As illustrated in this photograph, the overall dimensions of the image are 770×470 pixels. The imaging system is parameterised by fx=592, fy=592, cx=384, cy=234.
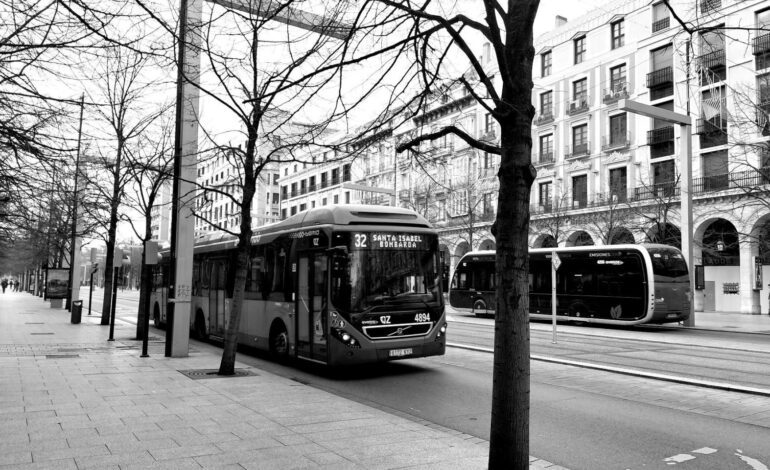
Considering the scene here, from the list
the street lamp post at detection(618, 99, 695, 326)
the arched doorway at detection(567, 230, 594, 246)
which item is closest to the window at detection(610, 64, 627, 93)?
the arched doorway at detection(567, 230, 594, 246)

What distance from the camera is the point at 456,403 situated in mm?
8555

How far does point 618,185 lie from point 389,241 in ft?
102

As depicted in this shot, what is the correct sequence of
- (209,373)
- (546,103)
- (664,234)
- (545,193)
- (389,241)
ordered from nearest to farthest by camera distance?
1. (209,373)
2. (389,241)
3. (664,234)
4. (545,193)
5. (546,103)

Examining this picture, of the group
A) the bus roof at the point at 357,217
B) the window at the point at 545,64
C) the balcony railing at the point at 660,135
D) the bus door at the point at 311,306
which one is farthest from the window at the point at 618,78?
the bus door at the point at 311,306

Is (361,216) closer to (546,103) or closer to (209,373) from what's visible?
(209,373)

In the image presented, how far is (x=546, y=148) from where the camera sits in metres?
44.6

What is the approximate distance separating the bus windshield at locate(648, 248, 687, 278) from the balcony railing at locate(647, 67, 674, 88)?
1722 cm

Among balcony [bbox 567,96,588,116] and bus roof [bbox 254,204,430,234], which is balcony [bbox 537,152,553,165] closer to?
balcony [bbox 567,96,588,116]

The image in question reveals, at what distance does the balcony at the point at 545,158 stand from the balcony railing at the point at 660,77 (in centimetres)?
869

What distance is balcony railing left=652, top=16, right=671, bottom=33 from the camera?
3534cm

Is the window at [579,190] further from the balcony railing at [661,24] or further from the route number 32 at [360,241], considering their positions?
the route number 32 at [360,241]

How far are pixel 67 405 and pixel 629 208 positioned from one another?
32.3 metres

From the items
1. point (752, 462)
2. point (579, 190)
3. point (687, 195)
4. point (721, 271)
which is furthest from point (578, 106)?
point (752, 462)

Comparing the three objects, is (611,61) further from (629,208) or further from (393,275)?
(393,275)
